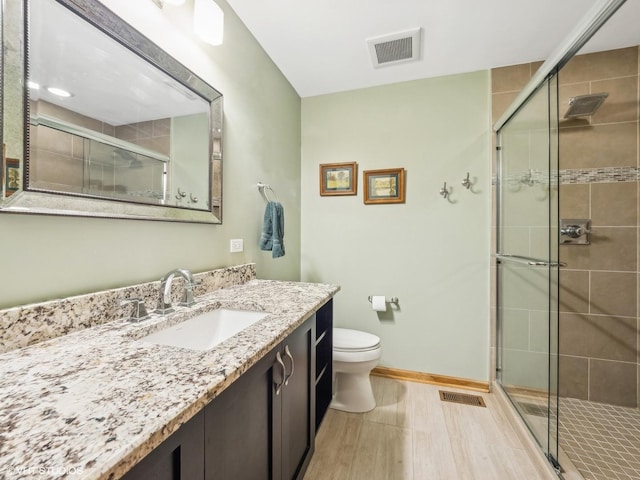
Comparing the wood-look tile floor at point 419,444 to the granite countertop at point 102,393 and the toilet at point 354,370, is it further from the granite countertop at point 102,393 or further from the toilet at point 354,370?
the granite countertop at point 102,393

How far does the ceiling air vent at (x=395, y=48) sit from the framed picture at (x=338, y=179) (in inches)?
29.8

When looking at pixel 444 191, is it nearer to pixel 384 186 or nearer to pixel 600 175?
pixel 384 186

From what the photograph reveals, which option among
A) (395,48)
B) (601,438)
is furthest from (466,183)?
(601,438)

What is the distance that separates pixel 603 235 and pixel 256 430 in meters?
2.38

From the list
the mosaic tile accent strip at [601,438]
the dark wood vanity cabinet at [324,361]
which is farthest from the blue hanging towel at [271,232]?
the mosaic tile accent strip at [601,438]

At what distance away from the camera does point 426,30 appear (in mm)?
1713

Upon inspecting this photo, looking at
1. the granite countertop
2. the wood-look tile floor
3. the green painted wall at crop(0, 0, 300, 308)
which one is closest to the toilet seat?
the wood-look tile floor

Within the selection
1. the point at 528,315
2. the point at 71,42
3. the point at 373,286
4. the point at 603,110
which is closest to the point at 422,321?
the point at 373,286

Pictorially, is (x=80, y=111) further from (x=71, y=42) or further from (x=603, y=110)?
(x=603, y=110)

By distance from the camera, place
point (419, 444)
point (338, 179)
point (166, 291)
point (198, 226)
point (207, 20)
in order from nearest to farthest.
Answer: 1. point (166, 291)
2. point (207, 20)
3. point (198, 226)
4. point (419, 444)
5. point (338, 179)

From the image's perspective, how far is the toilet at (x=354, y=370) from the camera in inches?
69.4

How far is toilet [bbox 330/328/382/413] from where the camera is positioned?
1764 mm

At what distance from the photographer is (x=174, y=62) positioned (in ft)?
3.89

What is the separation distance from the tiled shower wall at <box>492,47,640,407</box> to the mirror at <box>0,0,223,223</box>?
240 cm
